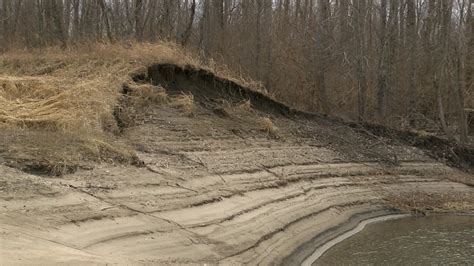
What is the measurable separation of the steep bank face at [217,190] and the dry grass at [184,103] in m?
0.06

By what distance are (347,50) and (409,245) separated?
16.3 meters

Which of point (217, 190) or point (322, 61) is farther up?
point (322, 61)

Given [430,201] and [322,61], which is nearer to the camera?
[430,201]

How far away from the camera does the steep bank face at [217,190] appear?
8.30 meters

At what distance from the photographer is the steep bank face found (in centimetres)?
830

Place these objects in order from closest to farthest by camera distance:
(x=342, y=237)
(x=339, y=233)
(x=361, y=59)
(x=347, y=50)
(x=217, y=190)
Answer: (x=217, y=190) → (x=342, y=237) → (x=339, y=233) → (x=361, y=59) → (x=347, y=50)

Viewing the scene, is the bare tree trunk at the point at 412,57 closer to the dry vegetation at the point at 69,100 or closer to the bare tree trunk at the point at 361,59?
the bare tree trunk at the point at 361,59

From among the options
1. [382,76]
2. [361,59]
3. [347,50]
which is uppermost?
[347,50]

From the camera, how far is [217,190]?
12.7 m

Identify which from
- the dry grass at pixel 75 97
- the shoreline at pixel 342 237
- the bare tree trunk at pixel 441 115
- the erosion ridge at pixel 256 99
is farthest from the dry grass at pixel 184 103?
the bare tree trunk at pixel 441 115

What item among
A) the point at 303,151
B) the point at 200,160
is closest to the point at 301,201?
the point at 200,160

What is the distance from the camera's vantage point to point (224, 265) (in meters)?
9.10

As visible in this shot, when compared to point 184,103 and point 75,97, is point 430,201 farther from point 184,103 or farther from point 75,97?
point 75,97

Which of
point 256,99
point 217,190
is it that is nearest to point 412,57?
point 256,99
